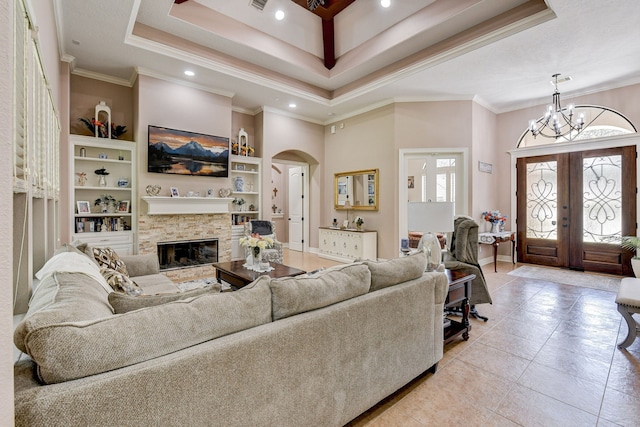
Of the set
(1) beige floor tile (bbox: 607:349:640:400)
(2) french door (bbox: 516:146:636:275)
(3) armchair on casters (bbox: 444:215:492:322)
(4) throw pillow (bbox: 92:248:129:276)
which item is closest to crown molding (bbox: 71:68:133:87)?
(4) throw pillow (bbox: 92:248:129:276)

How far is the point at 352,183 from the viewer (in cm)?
680

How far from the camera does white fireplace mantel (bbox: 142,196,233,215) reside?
471 centimetres

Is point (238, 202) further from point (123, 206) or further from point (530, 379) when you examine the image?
point (530, 379)

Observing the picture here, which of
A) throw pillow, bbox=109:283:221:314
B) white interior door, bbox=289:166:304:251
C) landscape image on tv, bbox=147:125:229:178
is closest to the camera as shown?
throw pillow, bbox=109:283:221:314

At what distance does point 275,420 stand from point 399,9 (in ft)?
16.6

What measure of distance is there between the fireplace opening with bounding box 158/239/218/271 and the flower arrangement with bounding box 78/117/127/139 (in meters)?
1.92

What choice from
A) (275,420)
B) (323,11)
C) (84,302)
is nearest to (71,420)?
(84,302)

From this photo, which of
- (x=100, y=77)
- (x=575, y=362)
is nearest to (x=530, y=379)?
(x=575, y=362)

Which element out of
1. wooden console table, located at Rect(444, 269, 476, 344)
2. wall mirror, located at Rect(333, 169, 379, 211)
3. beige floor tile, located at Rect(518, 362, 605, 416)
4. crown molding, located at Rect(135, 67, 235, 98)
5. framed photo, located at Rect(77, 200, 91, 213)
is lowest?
beige floor tile, located at Rect(518, 362, 605, 416)

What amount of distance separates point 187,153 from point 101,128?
50.3 inches

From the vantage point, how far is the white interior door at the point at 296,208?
802 centimetres

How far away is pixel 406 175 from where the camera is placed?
593cm

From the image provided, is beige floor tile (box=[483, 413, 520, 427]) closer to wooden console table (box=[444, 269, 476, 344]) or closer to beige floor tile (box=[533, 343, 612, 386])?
wooden console table (box=[444, 269, 476, 344])

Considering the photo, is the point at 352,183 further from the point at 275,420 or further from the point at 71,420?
the point at 71,420
